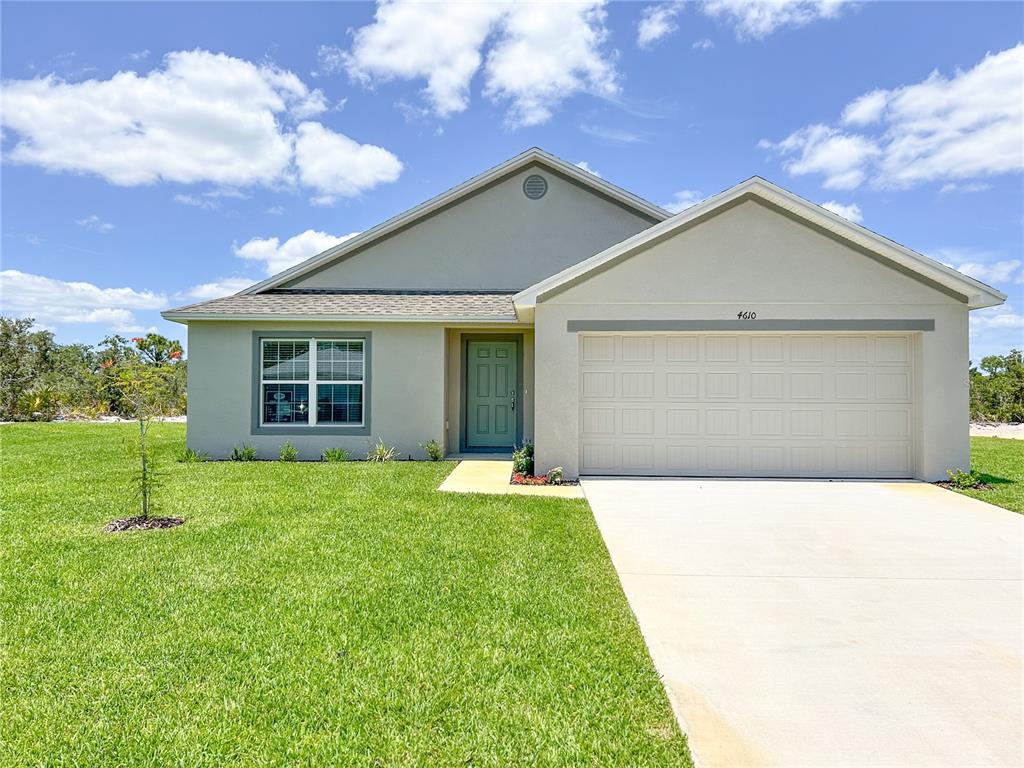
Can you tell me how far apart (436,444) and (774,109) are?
490 inches

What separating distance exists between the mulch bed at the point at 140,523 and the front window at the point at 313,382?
5.59 meters

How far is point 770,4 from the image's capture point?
11375 mm

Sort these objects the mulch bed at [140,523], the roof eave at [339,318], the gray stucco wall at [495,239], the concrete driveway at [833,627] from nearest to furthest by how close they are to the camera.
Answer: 1. the concrete driveway at [833,627]
2. the mulch bed at [140,523]
3. the roof eave at [339,318]
4. the gray stucco wall at [495,239]

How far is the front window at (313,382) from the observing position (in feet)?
39.7

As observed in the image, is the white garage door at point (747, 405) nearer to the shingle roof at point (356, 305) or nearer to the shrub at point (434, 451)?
the shingle roof at point (356, 305)

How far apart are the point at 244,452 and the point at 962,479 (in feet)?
44.6

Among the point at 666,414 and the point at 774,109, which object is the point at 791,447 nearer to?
the point at 666,414

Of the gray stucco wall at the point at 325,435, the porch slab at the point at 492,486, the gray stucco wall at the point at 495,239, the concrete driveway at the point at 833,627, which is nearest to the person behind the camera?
the concrete driveway at the point at 833,627

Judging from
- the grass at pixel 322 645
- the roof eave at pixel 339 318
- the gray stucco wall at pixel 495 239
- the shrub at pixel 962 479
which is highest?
the gray stucco wall at pixel 495 239

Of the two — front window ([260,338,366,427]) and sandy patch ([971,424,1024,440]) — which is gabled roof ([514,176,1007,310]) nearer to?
front window ([260,338,366,427])

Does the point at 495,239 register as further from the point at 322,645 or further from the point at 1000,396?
the point at 1000,396

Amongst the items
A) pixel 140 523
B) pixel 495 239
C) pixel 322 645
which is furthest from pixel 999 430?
pixel 140 523

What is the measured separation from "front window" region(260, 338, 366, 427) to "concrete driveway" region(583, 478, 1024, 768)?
22.3 feet

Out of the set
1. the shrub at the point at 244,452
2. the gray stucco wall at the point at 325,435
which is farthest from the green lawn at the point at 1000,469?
the shrub at the point at 244,452
